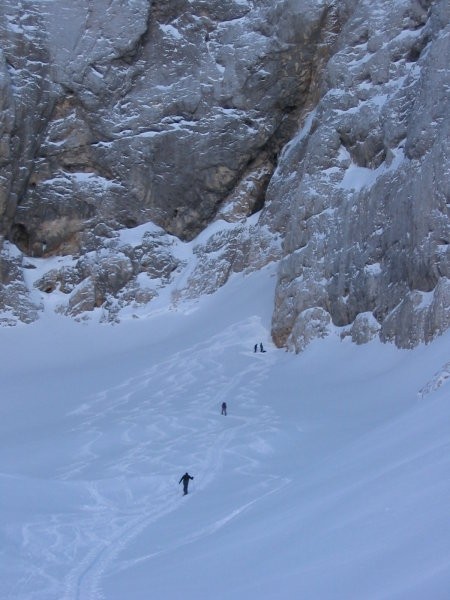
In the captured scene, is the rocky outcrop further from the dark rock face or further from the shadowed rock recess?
the dark rock face

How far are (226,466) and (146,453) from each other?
141 inches

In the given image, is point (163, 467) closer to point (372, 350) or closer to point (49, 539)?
point (49, 539)

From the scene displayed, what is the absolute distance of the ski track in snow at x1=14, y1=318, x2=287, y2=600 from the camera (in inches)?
529

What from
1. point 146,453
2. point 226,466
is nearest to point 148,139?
point 146,453

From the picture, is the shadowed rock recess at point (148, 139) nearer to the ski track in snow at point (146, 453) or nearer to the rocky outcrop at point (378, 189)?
the rocky outcrop at point (378, 189)

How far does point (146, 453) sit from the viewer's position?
74.7 feet

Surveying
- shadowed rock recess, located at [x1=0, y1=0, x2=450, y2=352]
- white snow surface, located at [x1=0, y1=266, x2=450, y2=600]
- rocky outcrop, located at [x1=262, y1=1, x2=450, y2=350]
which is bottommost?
white snow surface, located at [x1=0, y1=266, x2=450, y2=600]

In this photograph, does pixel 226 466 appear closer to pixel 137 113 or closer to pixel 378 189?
pixel 378 189

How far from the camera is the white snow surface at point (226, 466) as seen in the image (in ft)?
28.8

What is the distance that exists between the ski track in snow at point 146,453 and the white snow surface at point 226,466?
8 centimetres

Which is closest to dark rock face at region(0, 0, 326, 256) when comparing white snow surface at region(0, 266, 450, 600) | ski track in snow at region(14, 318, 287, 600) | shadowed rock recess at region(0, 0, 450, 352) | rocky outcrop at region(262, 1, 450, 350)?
shadowed rock recess at region(0, 0, 450, 352)

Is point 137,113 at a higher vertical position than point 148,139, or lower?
higher

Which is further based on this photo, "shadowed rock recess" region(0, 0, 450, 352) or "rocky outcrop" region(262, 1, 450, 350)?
"shadowed rock recess" region(0, 0, 450, 352)

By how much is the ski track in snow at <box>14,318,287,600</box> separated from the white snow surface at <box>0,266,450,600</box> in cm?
8
